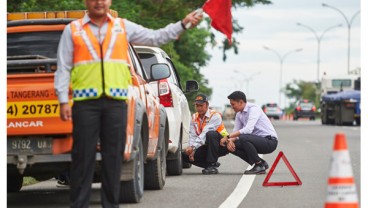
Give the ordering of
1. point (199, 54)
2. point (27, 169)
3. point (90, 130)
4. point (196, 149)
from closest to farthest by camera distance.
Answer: point (90, 130) < point (27, 169) < point (196, 149) < point (199, 54)

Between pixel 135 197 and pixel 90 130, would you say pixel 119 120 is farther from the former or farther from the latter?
pixel 135 197

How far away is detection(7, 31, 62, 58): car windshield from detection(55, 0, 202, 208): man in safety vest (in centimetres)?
278

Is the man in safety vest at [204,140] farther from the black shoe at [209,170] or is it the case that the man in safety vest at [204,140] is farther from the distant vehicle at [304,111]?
the distant vehicle at [304,111]

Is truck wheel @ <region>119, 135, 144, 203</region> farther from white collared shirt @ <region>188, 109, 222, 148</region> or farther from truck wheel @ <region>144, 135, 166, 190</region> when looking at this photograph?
white collared shirt @ <region>188, 109, 222, 148</region>

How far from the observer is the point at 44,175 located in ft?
41.2

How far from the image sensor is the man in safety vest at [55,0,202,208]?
32.1 ft

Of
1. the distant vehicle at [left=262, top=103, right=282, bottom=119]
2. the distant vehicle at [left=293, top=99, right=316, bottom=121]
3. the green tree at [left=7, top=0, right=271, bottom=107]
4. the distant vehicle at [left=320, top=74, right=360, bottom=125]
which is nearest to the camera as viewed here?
the green tree at [left=7, top=0, right=271, bottom=107]

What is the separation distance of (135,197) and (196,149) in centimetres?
583

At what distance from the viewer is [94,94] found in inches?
384

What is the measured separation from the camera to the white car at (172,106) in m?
17.0

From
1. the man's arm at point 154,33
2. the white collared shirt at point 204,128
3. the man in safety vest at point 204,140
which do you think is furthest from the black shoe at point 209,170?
the man's arm at point 154,33

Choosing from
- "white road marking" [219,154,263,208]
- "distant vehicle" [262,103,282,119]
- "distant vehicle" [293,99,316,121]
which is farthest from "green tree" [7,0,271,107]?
"distant vehicle" [262,103,282,119]

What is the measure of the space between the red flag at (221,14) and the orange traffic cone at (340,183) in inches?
96.6
